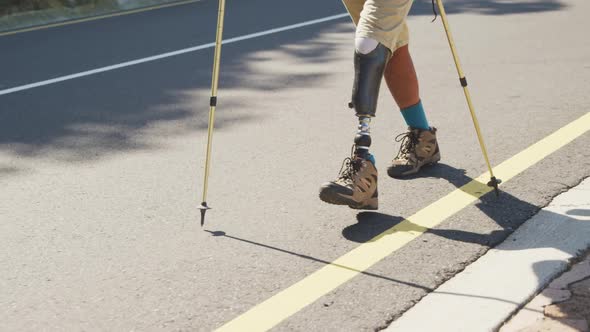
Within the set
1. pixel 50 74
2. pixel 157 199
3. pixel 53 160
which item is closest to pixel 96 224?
pixel 157 199

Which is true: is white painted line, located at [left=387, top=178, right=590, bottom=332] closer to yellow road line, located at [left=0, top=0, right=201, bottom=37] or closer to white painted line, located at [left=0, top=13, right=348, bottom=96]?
white painted line, located at [left=0, top=13, right=348, bottom=96]

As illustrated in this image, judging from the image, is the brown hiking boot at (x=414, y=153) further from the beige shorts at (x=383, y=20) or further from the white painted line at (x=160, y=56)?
the white painted line at (x=160, y=56)

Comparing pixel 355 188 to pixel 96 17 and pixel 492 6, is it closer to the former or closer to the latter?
pixel 492 6

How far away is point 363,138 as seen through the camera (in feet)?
15.0

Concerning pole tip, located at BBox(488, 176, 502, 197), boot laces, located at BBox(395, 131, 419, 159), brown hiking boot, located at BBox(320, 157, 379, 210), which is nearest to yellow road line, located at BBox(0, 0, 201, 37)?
boot laces, located at BBox(395, 131, 419, 159)

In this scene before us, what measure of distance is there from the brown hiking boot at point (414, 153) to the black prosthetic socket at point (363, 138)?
595 mm

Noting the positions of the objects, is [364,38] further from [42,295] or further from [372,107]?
[42,295]

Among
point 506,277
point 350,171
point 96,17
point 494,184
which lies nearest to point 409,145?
point 494,184

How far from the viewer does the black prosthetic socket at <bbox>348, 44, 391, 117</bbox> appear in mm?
4562

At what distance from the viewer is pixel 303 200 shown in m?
4.89

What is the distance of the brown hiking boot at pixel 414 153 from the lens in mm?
5191

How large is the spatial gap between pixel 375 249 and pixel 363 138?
60 cm

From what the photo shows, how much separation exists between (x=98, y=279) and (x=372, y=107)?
1426 millimetres

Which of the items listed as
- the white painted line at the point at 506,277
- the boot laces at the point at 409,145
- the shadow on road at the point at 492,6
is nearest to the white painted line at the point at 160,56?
the shadow on road at the point at 492,6
